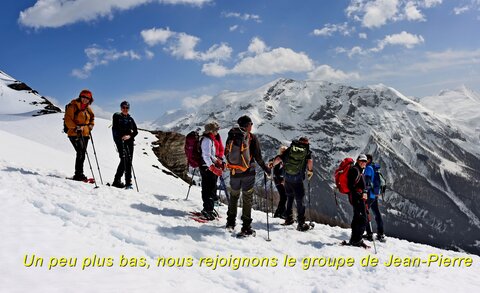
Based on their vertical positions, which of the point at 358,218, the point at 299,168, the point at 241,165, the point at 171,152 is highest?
the point at 299,168

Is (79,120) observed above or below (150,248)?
above

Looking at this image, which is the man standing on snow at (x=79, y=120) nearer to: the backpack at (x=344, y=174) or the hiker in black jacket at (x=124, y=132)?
the hiker in black jacket at (x=124, y=132)

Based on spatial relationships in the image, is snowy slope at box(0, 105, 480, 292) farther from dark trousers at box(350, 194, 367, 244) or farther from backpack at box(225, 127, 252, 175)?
backpack at box(225, 127, 252, 175)

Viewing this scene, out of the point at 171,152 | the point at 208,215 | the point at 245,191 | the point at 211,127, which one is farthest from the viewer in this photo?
the point at 171,152

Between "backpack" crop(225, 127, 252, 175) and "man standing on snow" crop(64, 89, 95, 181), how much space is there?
5.88 metres

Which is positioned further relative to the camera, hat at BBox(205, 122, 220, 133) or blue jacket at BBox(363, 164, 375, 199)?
blue jacket at BBox(363, 164, 375, 199)

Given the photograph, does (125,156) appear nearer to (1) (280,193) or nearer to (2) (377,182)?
(1) (280,193)

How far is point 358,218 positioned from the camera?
1143 cm

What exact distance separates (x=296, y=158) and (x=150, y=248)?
6490 millimetres

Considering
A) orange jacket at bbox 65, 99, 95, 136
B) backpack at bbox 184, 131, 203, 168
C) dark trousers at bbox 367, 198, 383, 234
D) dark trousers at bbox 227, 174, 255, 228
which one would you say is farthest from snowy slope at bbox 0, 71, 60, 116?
dark trousers at bbox 367, 198, 383, 234

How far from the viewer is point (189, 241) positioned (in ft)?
29.9

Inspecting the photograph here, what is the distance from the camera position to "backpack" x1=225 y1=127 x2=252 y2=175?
10.3m

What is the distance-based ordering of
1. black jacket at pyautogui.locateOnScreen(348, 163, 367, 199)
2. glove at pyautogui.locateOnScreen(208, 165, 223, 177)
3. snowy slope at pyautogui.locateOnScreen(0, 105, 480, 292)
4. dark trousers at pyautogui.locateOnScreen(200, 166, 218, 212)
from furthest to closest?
1. dark trousers at pyautogui.locateOnScreen(200, 166, 218, 212)
2. black jacket at pyautogui.locateOnScreen(348, 163, 367, 199)
3. glove at pyautogui.locateOnScreen(208, 165, 223, 177)
4. snowy slope at pyautogui.locateOnScreen(0, 105, 480, 292)

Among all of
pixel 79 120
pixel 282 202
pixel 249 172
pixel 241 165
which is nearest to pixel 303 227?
pixel 282 202
